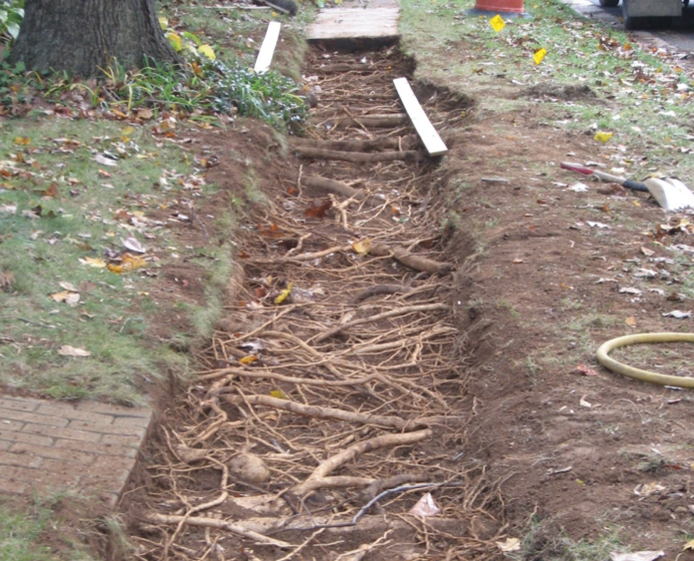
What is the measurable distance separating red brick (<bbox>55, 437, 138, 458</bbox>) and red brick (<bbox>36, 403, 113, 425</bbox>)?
16cm

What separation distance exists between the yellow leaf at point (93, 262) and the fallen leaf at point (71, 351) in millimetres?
871

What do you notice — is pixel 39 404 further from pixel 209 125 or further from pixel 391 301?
pixel 209 125

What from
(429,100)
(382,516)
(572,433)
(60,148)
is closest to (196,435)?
(382,516)

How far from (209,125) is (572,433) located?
473 centimetres

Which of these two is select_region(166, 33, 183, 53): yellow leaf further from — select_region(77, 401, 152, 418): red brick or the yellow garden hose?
the yellow garden hose

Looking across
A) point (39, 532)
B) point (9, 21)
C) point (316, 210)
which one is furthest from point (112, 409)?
point (9, 21)

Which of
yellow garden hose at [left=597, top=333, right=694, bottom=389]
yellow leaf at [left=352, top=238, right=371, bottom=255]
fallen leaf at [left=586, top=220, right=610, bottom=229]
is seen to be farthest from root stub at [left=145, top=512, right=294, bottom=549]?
fallen leaf at [left=586, top=220, right=610, bottom=229]

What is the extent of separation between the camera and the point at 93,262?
4648mm

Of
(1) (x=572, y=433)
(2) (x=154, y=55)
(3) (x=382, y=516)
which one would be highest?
(2) (x=154, y=55)

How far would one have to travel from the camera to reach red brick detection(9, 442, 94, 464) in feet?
10.5

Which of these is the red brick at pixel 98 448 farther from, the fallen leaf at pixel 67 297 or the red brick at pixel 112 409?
the fallen leaf at pixel 67 297

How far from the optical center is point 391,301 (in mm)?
5391

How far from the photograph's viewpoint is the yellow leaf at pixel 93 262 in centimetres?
461

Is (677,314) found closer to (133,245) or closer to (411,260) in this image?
(411,260)
